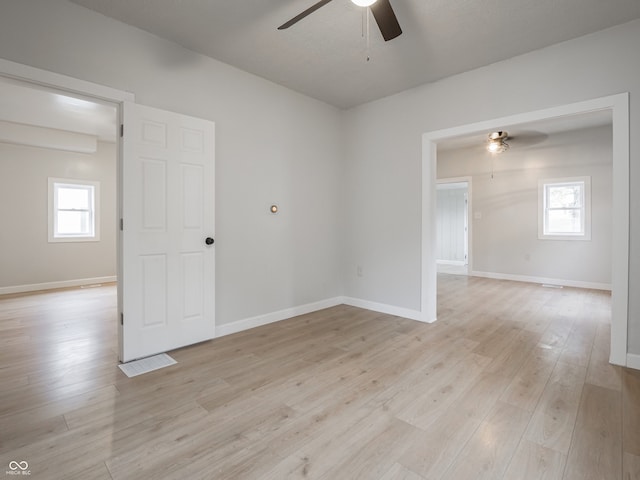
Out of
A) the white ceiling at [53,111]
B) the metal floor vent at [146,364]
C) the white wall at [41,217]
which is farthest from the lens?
the white wall at [41,217]

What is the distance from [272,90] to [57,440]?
12.0ft

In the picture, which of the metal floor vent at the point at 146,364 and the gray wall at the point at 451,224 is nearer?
the metal floor vent at the point at 146,364

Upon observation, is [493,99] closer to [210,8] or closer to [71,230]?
[210,8]

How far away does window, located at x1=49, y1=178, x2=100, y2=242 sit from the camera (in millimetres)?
6012

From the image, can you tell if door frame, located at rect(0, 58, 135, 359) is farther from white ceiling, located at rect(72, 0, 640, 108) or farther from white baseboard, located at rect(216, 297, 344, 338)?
white baseboard, located at rect(216, 297, 344, 338)

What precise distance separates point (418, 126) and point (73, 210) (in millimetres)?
6639

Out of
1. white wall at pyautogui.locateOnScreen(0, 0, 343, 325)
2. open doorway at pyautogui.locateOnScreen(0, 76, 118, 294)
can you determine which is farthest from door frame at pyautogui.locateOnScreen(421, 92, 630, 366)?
open doorway at pyautogui.locateOnScreen(0, 76, 118, 294)

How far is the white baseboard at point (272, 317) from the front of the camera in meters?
3.38

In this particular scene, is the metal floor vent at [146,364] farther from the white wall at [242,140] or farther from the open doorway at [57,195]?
the open doorway at [57,195]

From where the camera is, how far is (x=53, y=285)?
6004 mm

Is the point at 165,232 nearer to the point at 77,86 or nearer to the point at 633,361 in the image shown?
the point at 77,86

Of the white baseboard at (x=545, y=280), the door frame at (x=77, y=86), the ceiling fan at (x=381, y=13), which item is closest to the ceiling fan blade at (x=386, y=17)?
the ceiling fan at (x=381, y=13)

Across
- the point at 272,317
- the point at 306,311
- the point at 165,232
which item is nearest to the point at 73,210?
the point at 165,232

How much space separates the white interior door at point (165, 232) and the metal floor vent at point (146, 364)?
0.19ft
